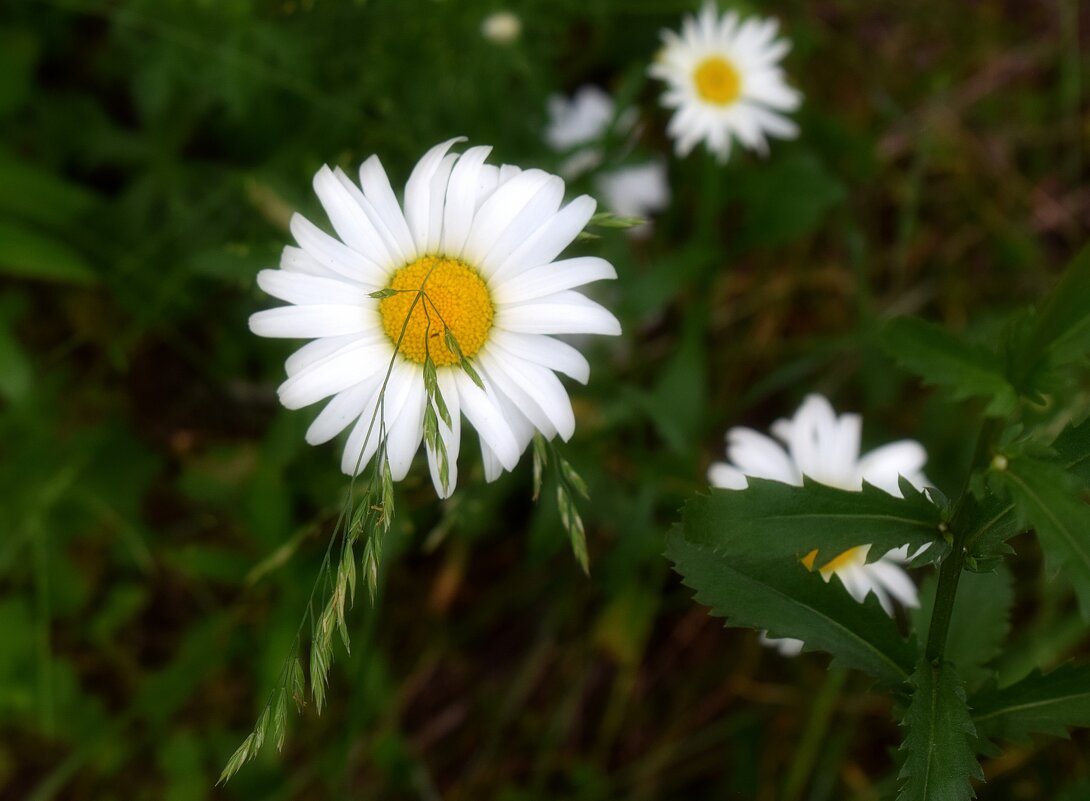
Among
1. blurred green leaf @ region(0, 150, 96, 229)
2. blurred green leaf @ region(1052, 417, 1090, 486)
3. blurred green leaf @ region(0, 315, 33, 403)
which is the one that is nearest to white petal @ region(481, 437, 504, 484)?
blurred green leaf @ region(1052, 417, 1090, 486)

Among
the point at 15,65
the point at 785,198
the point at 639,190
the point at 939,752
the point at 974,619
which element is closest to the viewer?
the point at 939,752

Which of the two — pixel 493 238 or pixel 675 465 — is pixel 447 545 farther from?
pixel 493 238

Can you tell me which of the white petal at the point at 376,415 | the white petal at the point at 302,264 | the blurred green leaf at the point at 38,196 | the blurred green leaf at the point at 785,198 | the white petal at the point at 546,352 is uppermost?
the blurred green leaf at the point at 785,198

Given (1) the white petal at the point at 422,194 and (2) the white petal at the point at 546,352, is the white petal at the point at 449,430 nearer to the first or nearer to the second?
(2) the white petal at the point at 546,352

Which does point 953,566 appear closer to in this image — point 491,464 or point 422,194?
point 491,464

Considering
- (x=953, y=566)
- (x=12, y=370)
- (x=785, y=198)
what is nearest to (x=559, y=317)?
(x=953, y=566)

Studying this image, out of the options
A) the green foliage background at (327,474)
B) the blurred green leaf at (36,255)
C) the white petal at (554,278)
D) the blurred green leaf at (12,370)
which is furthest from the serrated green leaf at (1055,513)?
the blurred green leaf at (36,255)

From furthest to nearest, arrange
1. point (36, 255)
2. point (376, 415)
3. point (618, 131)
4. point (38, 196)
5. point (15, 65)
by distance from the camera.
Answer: point (618, 131), point (15, 65), point (38, 196), point (36, 255), point (376, 415)
